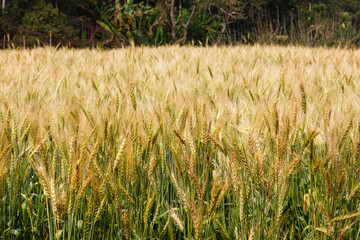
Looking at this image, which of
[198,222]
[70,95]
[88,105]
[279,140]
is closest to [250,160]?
[279,140]

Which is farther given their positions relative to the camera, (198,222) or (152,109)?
(152,109)

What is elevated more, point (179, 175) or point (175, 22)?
point (175, 22)

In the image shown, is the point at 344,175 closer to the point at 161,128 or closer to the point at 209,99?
the point at 161,128

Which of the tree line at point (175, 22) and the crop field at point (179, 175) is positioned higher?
the tree line at point (175, 22)

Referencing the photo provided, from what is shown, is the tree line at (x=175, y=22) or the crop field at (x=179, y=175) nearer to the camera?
the crop field at (x=179, y=175)

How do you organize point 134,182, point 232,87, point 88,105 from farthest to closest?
point 232,87 → point 88,105 → point 134,182

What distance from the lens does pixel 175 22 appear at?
7.84m

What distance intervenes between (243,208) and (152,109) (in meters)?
0.36

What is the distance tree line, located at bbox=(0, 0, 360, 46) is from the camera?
7.36 metres

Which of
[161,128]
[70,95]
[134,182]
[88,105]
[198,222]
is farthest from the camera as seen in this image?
[70,95]

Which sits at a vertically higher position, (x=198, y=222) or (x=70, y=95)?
(x=70, y=95)

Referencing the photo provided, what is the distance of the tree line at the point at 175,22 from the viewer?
290 inches

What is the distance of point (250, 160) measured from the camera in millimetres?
806

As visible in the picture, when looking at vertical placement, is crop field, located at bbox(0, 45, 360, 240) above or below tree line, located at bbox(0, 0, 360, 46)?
below
